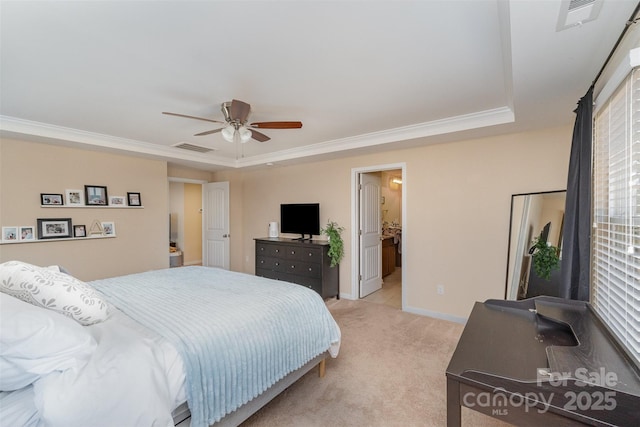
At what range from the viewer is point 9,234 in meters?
3.32

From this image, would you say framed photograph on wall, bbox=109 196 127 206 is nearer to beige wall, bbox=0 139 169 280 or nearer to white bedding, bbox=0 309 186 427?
beige wall, bbox=0 139 169 280

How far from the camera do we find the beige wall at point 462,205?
2990 millimetres

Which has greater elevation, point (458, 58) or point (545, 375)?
point (458, 58)

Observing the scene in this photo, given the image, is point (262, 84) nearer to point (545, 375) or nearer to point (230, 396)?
point (230, 396)

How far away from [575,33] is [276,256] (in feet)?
13.7

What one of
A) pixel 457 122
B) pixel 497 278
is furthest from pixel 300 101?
pixel 497 278

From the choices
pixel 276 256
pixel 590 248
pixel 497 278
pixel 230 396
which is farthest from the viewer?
pixel 276 256

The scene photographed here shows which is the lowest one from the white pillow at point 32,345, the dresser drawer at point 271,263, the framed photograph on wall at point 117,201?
the dresser drawer at point 271,263

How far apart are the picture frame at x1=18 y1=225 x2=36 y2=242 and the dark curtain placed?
5576 millimetres

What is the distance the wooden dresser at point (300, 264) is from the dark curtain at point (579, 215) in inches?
111

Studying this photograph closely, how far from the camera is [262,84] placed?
228 centimetres

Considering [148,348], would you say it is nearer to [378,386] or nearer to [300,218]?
[378,386]

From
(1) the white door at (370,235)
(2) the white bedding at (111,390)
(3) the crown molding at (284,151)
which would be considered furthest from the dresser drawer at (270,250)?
(2) the white bedding at (111,390)

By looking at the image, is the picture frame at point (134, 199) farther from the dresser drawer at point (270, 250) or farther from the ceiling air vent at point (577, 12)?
the ceiling air vent at point (577, 12)
